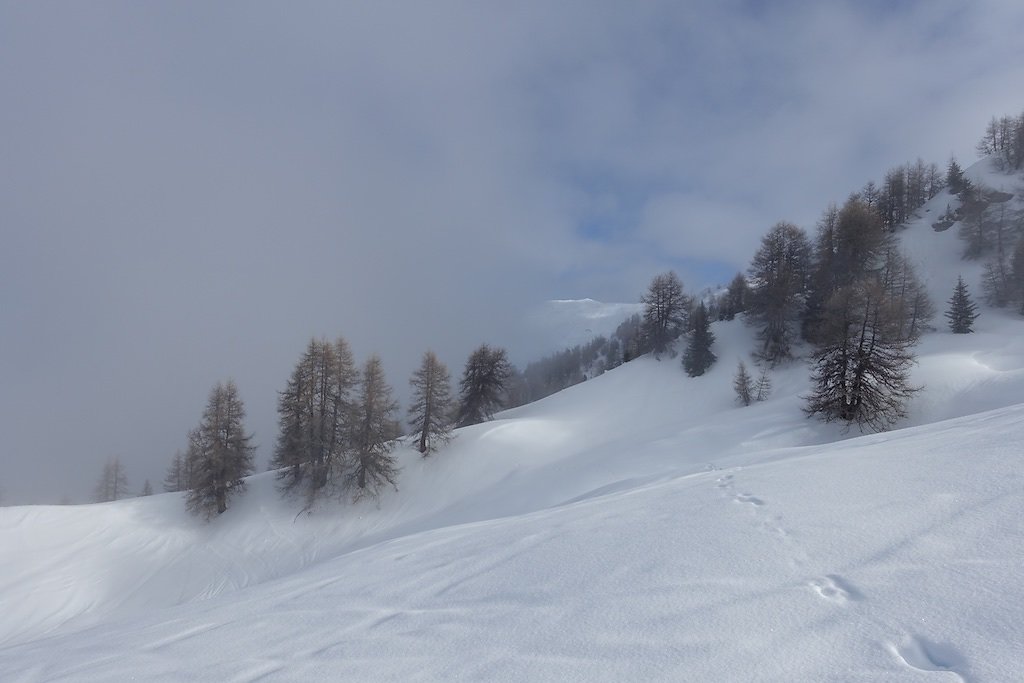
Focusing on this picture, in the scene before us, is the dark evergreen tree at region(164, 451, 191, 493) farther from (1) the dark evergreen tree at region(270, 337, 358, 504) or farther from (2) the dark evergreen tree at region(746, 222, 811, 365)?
(2) the dark evergreen tree at region(746, 222, 811, 365)

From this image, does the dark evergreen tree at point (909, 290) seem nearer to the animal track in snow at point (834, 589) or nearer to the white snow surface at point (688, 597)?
the white snow surface at point (688, 597)

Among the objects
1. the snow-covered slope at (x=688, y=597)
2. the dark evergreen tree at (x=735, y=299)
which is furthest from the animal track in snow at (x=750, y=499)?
the dark evergreen tree at (x=735, y=299)

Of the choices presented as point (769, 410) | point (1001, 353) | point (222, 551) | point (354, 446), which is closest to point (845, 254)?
point (1001, 353)

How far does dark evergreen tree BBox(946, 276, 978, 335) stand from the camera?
38156mm

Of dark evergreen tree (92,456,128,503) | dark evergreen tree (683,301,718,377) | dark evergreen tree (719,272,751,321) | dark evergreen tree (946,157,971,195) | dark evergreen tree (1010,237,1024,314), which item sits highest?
dark evergreen tree (946,157,971,195)

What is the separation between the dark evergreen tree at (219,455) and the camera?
1041 inches

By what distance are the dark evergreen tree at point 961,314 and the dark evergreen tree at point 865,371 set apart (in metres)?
24.9

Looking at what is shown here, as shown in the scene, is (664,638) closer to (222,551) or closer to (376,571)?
(376,571)

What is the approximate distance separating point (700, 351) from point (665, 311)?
27.8 ft

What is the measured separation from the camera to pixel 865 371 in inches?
834

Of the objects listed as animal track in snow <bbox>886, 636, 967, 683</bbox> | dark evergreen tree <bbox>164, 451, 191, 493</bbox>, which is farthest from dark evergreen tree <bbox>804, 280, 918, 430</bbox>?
dark evergreen tree <bbox>164, 451, 191, 493</bbox>

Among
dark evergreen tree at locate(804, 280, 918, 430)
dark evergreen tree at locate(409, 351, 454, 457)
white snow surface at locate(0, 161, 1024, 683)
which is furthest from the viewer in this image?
dark evergreen tree at locate(409, 351, 454, 457)

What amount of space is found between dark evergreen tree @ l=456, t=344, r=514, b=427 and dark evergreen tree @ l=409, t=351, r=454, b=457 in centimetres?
984

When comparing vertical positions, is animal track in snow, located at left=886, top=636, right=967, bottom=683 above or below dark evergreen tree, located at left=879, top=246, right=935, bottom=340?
below
